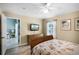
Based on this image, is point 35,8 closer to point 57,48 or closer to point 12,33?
point 12,33

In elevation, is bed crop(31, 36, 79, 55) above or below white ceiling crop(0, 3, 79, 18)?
below

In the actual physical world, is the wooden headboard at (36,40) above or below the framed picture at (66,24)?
below

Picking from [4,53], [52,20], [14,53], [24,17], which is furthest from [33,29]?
[4,53]

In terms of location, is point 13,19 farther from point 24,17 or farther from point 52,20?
point 52,20

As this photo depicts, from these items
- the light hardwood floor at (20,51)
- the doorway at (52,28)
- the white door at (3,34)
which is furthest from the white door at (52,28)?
the white door at (3,34)

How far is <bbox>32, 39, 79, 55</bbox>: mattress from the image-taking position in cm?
159

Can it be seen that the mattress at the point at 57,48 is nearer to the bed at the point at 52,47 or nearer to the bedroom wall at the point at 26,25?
the bed at the point at 52,47

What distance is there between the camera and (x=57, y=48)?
1.63 meters

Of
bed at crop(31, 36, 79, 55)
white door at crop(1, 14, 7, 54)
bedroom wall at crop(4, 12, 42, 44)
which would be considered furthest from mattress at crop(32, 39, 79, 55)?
white door at crop(1, 14, 7, 54)

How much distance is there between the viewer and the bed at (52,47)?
5.23 feet

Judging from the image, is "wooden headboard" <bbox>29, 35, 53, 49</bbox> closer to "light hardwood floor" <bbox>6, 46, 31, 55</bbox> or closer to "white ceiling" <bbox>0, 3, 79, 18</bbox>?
"light hardwood floor" <bbox>6, 46, 31, 55</bbox>

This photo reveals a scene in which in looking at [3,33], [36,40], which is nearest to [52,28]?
[36,40]

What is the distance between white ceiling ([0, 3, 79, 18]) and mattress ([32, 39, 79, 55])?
534 mm

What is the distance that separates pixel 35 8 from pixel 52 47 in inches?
28.8
